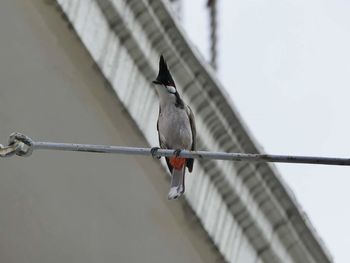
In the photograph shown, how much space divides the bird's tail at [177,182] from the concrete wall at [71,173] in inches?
4.9

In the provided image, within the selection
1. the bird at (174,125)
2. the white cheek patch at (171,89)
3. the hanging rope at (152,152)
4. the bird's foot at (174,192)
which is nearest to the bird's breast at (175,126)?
the bird at (174,125)

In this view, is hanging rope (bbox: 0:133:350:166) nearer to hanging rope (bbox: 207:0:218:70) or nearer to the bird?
the bird

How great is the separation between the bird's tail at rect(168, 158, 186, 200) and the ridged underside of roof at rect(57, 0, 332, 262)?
156mm

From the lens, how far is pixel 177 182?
Result: 4355mm

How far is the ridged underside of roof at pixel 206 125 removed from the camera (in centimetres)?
448

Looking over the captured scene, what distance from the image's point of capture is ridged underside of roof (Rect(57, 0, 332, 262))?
4.48 m

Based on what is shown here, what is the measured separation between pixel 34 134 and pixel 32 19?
374mm

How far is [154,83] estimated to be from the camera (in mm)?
4387

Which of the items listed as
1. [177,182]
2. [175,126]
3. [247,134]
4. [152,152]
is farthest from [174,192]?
[152,152]

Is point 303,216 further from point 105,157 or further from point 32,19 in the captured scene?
point 32,19

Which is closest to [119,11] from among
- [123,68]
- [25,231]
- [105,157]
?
[123,68]

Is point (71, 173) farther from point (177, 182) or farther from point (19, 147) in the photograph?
point (19, 147)

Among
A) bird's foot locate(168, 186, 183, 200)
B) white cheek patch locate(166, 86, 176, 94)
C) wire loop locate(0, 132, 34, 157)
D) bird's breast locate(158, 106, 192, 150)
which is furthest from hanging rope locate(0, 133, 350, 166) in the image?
bird's breast locate(158, 106, 192, 150)

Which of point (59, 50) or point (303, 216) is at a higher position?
point (59, 50)
